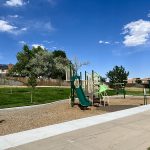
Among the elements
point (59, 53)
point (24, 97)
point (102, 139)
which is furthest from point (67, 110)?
point (59, 53)

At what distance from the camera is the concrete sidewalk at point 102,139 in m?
7.68

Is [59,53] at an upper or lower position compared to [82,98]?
upper

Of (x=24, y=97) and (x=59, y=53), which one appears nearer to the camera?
(x=24, y=97)

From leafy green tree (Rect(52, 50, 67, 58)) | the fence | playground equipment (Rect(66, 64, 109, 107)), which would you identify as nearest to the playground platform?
playground equipment (Rect(66, 64, 109, 107))

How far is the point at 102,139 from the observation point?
846 cm

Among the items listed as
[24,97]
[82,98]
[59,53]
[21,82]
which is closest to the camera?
[82,98]

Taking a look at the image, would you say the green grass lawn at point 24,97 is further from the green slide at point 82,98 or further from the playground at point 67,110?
the green slide at point 82,98

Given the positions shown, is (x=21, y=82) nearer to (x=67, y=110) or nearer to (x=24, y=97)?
(x=24, y=97)

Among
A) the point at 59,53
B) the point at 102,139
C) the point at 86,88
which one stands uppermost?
the point at 59,53

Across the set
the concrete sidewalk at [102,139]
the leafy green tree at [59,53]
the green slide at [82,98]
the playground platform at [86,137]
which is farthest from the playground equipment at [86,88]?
the leafy green tree at [59,53]

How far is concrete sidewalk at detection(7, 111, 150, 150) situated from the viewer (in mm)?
7678

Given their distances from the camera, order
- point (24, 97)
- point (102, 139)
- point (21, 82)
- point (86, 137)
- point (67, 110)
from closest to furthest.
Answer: point (102, 139)
point (86, 137)
point (67, 110)
point (24, 97)
point (21, 82)

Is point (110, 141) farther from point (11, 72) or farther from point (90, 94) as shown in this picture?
point (11, 72)

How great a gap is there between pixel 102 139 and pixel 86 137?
505mm
